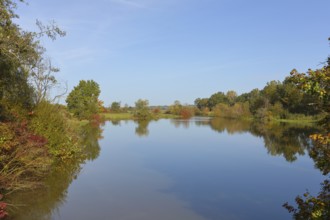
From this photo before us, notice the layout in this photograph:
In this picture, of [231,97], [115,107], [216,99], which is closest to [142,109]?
[115,107]

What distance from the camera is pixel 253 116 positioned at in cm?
7188

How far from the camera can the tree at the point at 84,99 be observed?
51.7 metres

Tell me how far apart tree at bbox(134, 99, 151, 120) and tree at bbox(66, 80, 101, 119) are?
1300cm

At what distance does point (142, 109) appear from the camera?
7169 cm

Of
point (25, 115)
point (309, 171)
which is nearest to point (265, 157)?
point (309, 171)

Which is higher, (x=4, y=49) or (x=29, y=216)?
(x=4, y=49)

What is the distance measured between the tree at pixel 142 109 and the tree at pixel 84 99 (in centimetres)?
1300

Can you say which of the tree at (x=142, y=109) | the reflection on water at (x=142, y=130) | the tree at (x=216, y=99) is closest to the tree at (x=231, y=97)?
the tree at (x=216, y=99)

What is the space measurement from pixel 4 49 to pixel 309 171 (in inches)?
546

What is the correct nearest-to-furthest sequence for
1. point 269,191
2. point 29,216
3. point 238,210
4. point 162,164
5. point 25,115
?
point 29,216 < point 238,210 < point 269,191 < point 25,115 < point 162,164

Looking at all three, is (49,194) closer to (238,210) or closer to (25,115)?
(25,115)

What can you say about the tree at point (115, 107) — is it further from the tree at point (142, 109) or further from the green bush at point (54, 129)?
the green bush at point (54, 129)

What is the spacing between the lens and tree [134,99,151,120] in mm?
71562

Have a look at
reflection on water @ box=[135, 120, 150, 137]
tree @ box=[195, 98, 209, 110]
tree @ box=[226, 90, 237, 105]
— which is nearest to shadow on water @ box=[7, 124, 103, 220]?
reflection on water @ box=[135, 120, 150, 137]
